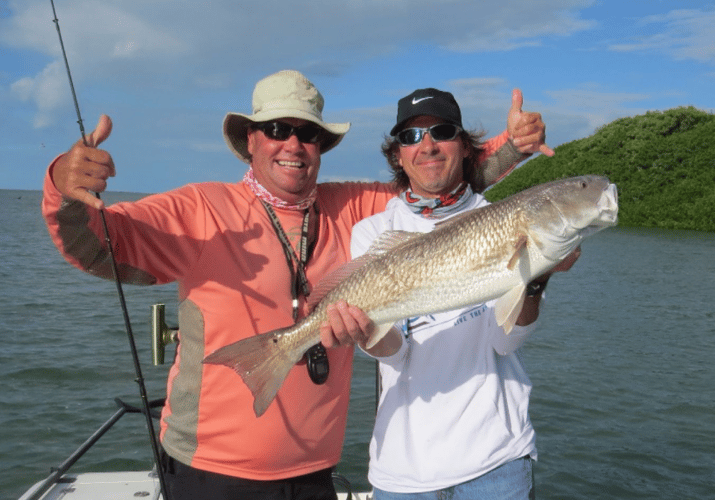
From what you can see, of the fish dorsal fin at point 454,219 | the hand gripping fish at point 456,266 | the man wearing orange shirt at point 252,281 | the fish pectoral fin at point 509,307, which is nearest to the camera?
the fish pectoral fin at point 509,307

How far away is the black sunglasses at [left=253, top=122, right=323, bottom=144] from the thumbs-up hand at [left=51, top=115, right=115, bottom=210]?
1.13 m

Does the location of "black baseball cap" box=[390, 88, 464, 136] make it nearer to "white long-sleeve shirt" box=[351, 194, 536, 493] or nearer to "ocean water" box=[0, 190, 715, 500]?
"white long-sleeve shirt" box=[351, 194, 536, 493]

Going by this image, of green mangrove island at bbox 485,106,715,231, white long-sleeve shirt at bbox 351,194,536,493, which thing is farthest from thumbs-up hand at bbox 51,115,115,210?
green mangrove island at bbox 485,106,715,231

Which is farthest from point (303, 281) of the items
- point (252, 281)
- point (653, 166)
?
point (653, 166)

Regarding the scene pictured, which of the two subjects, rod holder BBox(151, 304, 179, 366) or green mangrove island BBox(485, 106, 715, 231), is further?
green mangrove island BBox(485, 106, 715, 231)

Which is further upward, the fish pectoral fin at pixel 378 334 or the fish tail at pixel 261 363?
the fish pectoral fin at pixel 378 334

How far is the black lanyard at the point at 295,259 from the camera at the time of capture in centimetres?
349

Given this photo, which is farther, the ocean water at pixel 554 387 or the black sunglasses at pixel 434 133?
the ocean water at pixel 554 387

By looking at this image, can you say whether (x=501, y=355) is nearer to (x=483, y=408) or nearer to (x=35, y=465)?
(x=483, y=408)

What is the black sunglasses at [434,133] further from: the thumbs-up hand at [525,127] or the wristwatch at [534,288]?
the wristwatch at [534,288]

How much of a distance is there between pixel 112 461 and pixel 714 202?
4905 centimetres

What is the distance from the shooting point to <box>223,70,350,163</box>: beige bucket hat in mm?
3658

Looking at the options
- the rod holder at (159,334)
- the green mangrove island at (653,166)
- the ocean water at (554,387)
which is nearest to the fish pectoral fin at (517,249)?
the rod holder at (159,334)

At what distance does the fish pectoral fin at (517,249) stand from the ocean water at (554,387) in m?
5.07
